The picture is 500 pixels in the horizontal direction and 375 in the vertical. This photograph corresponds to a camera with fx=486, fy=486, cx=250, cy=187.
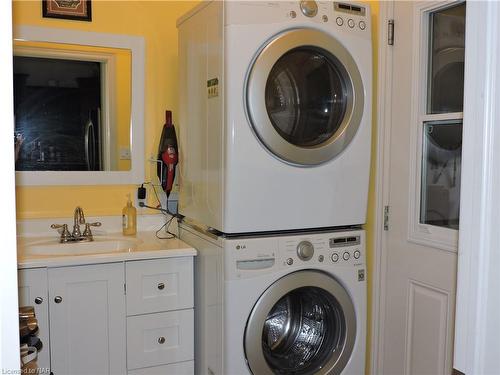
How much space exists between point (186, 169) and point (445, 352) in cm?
132

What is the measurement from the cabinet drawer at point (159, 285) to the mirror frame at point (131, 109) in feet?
1.91

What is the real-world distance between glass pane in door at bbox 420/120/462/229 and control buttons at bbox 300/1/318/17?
63 cm

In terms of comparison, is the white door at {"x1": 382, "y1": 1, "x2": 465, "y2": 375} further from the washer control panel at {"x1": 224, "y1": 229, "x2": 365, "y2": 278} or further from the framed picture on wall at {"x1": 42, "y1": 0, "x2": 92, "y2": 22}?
the framed picture on wall at {"x1": 42, "y1": 0, "x2": 92, "y2": 22}

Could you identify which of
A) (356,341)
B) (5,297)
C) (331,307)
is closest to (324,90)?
(331,307)

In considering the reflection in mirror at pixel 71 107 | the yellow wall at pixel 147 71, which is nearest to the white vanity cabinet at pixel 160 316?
the yellow wall at pixel 147 71

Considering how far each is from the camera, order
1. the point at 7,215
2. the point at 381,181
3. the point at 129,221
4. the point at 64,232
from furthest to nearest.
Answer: the point at 129,221 < the point at 64,232 < the point at 381,181 < the point at 7,215

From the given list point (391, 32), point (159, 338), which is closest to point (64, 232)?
point (159, 338)

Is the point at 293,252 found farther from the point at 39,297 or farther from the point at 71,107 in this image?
the point at 71,107

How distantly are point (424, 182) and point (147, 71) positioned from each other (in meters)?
1.43

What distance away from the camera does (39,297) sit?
1842mm

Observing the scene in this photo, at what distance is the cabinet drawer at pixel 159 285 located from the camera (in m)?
2.00

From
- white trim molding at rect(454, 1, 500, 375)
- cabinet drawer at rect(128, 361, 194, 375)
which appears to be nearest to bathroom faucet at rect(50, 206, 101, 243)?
cabinet drawer at rect(128, 361, 194, 375)

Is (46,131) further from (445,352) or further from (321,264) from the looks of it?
(445,352)

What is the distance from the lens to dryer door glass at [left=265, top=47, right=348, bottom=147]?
1872 millimetres
